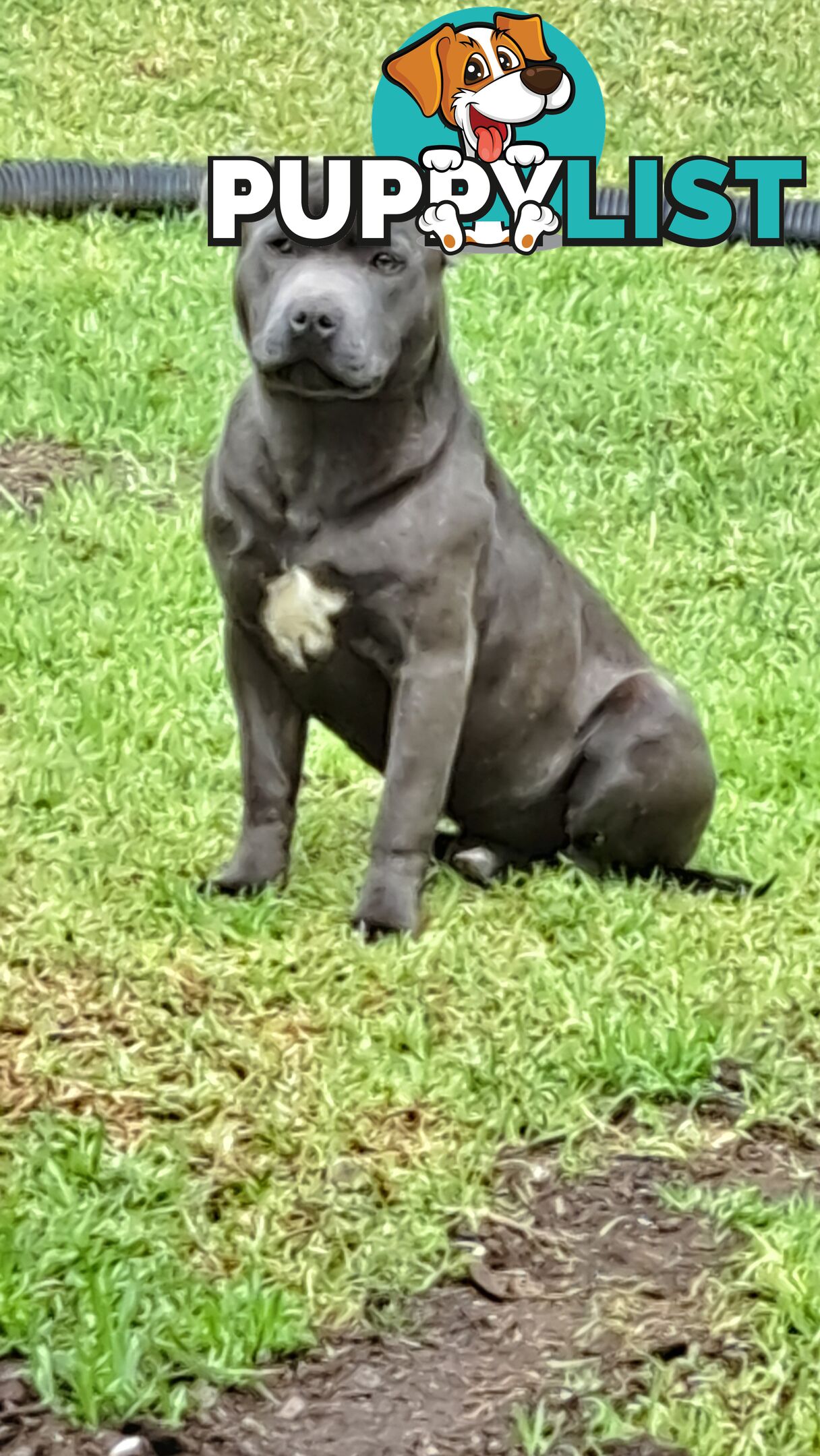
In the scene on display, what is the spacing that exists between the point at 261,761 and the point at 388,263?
3.43 feet

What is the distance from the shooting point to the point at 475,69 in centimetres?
771

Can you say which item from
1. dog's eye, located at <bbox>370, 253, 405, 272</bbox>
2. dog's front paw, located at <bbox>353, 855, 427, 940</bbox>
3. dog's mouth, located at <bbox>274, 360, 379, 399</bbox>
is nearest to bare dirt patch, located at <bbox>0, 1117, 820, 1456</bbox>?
dog's front paw, located at <bbox>353, 855, 427, 940</bbox>

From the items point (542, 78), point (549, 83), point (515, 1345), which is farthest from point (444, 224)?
point (549, 83)

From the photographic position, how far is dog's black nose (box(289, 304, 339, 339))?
3180mm

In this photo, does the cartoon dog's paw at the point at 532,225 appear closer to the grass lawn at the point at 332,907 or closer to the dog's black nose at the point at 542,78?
the grass lawn at the point at 332,907

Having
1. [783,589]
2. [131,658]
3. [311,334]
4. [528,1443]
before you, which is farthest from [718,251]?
[528,1443]

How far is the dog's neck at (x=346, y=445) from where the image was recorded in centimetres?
345

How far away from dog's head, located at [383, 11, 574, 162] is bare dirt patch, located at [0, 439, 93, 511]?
1.90m

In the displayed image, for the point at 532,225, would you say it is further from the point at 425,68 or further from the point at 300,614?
the point at 300,614

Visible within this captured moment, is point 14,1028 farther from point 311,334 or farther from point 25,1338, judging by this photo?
point 311,334

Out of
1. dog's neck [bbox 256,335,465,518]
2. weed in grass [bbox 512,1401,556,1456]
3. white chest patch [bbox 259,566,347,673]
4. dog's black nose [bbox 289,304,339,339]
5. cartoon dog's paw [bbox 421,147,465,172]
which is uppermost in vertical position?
dog's black nose [bbox 289,304,339,339]

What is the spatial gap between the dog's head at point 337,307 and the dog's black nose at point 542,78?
4.64 m

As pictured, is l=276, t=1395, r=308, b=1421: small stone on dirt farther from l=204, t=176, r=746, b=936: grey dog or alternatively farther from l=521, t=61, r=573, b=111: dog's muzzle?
l=521, t=61, r=573, b=111: dog's muzzle

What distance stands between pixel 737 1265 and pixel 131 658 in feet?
9.82
